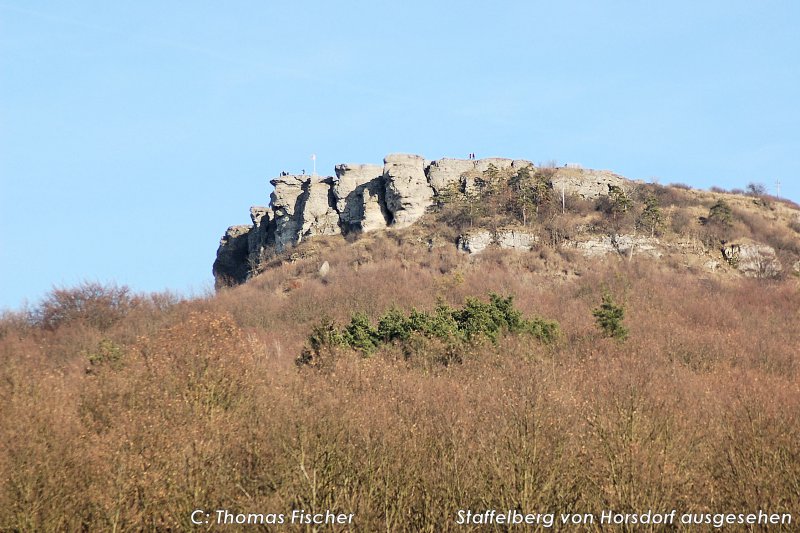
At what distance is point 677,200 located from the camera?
83.0 meters

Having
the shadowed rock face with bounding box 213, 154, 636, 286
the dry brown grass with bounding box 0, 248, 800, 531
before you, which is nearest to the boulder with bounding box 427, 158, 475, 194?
the shadowed rock face with bounding box 213, 154, 636, 286

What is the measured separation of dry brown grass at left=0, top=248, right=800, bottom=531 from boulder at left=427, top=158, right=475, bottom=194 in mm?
39760

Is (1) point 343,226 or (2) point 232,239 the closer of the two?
(1) point 343,226

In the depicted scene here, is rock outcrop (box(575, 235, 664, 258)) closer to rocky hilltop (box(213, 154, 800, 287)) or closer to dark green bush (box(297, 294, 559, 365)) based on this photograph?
rocky hilltop (box(213, 154, 800, 287))

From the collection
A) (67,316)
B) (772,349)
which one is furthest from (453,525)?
(67,316)

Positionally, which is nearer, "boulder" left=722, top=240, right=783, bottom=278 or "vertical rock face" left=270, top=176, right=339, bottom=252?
"boulder" left=722, top=240, right=783, bottom=278

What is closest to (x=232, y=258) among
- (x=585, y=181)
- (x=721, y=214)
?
(x=585, y=181)

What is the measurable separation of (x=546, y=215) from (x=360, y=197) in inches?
616

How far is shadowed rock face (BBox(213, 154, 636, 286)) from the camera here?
247ft

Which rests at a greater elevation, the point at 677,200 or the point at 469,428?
the point at 677,200

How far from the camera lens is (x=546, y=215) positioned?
2923 inches

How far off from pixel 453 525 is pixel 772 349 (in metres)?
29.6

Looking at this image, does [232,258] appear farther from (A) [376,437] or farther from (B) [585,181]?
(A) [376,437]

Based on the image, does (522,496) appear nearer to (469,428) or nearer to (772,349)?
(469,428)
